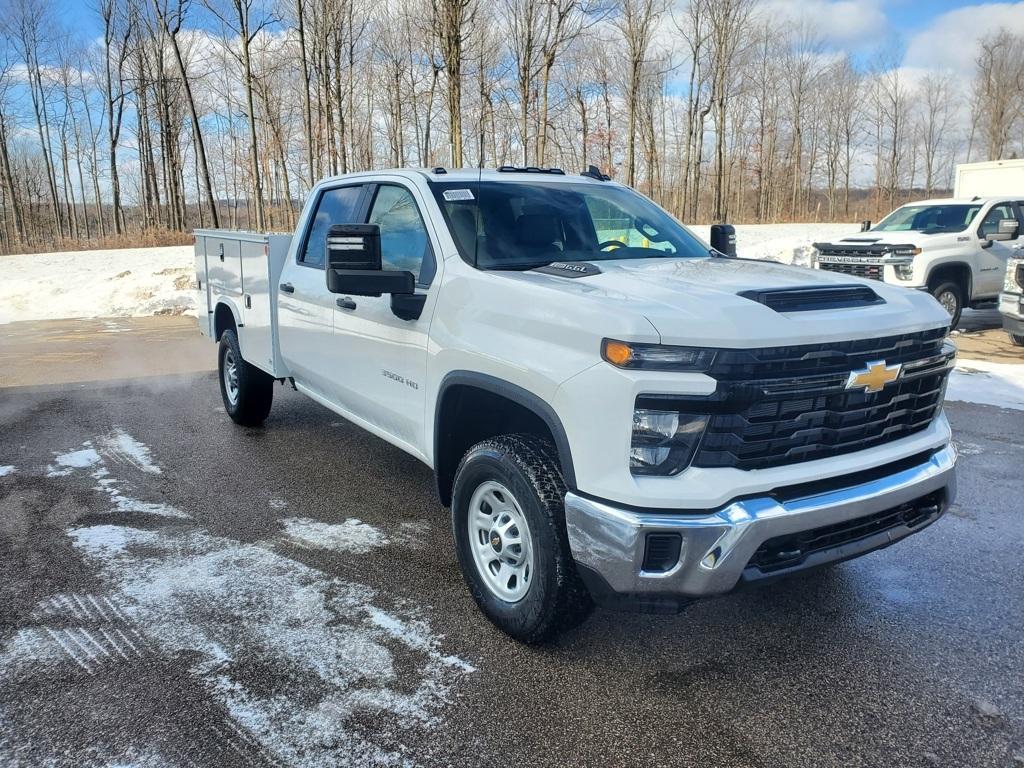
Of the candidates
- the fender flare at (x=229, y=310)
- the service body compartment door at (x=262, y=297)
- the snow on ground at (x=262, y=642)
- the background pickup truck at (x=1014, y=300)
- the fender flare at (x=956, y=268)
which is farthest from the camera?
the fender flare at (x=956, y=268)

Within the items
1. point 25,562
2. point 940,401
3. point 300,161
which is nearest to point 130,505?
point 25,562

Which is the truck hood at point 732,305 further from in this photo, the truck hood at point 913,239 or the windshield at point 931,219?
the windshield at point 931,219

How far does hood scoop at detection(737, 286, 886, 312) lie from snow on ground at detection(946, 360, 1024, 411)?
16.4 feet

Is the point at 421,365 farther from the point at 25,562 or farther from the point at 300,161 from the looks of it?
the point at 300,161

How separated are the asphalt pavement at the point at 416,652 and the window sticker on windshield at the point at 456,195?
1.85 m

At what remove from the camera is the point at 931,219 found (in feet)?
40.5

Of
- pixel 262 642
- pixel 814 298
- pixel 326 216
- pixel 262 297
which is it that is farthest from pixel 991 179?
pixel 262 642

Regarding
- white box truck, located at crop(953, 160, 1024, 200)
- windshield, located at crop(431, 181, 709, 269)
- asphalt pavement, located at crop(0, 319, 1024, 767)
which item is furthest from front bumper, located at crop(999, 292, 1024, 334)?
white box truck, located at crop(953, 160, 1024, 200)

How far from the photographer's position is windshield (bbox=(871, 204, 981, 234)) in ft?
39.3

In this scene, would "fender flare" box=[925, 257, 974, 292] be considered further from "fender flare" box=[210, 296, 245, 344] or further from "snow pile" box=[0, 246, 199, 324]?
"snow pile" box=[0, 246, 199, 324]

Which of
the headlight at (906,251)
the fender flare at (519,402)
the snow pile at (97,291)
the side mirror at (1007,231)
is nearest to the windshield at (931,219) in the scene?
the side mirror at (1007,231)

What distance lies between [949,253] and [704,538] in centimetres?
1069

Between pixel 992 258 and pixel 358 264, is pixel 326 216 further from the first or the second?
pixel 992 258

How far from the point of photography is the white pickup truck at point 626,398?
258 centimetres
